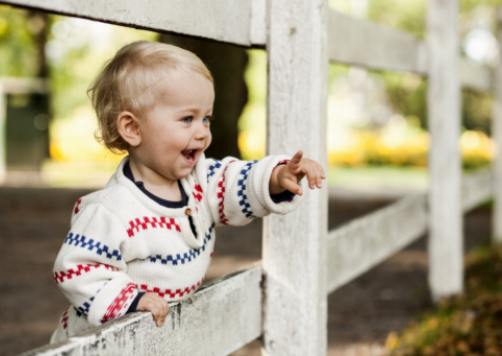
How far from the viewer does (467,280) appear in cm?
624

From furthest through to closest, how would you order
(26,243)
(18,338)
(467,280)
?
(26,243)
(467,280)
(18,338)

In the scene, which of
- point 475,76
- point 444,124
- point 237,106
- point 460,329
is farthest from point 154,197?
point 237,106

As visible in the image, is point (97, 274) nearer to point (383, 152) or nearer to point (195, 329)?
point (195, 329)

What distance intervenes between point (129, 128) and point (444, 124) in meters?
3.55

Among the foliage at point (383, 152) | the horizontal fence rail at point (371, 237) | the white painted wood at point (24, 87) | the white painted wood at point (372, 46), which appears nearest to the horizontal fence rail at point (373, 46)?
the white painted wood at point (372, 46)

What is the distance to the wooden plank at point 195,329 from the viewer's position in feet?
5.47

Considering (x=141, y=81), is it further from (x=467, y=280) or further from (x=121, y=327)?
(x=467, y=280)

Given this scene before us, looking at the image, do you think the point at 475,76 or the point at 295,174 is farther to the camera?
the point at 475,76

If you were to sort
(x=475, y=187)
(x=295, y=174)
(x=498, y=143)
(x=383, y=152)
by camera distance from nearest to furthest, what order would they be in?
1. (x=295, y=174)
2. (x=475, y=187)
3. (x=498, y=143)
4. (x=383, y=152)

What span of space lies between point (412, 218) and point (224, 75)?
5076 millimetres

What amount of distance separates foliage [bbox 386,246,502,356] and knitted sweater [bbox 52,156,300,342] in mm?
2316

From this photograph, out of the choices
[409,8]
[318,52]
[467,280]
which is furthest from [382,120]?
[318,52]

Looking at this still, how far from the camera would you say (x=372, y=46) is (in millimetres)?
4082

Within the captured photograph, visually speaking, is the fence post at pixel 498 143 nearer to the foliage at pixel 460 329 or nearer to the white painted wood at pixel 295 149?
the foliage at pixel 460 329
